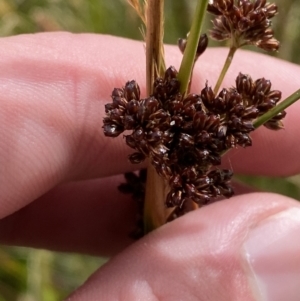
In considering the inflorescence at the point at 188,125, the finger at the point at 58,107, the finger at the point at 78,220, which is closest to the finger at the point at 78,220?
the finger at the point at 78,220

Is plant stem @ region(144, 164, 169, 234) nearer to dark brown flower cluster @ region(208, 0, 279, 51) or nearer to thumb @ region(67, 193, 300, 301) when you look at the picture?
thumb @ region(67, 193, 300, 301)

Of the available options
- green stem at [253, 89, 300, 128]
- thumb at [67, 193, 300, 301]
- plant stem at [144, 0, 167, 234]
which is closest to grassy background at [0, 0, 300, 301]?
thumb at [67, 193, 300, 301]

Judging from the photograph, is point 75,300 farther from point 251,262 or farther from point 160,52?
point 160,52

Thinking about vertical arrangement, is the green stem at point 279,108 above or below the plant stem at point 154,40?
below

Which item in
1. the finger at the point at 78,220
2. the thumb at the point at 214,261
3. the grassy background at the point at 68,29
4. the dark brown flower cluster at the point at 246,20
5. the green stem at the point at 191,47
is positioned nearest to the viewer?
the green stem at the point at 191,47

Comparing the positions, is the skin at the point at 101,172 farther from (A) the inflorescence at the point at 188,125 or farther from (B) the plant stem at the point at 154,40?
(B) the plant stem at the point at 154,40

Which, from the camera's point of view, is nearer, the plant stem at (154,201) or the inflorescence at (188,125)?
the inflorescence at (188,125)

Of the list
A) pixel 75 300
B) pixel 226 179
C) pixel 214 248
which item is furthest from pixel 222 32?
pixel 75 300
